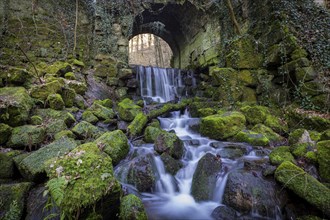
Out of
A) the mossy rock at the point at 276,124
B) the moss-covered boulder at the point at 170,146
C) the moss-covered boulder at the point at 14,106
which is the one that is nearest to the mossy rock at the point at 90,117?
the moss-covered boulder at the point at 14,106

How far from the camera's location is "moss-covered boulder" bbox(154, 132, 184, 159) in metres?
4.26

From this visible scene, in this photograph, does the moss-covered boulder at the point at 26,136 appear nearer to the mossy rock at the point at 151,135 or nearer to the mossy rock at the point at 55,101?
the mossy rock at the point at 55,101

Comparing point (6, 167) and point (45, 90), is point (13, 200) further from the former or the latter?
point (45, 90)

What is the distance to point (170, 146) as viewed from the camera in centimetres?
430

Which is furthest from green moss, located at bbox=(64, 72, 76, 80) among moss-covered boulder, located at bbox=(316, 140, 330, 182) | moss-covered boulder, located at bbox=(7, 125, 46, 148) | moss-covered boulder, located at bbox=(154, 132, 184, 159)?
moss-covered boulder, located at bbox=(316, 140, 330, 182)

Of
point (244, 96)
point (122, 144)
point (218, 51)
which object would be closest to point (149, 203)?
point (122, 144)

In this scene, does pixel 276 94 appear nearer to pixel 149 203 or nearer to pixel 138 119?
pixel 138 119

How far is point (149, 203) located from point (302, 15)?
8.62 metres

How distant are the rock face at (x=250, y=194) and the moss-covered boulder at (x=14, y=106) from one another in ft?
14.7

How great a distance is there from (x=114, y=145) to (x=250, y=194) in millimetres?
2519

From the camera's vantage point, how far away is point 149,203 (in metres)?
3.27

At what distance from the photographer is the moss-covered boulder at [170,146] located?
426 centimetres

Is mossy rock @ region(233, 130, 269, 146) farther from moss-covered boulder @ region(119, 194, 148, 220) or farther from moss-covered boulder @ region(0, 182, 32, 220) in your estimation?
moss-covered boulder @ region(0, 182, 32, 220)

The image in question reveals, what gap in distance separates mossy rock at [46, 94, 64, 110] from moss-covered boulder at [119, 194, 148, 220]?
3975mm
